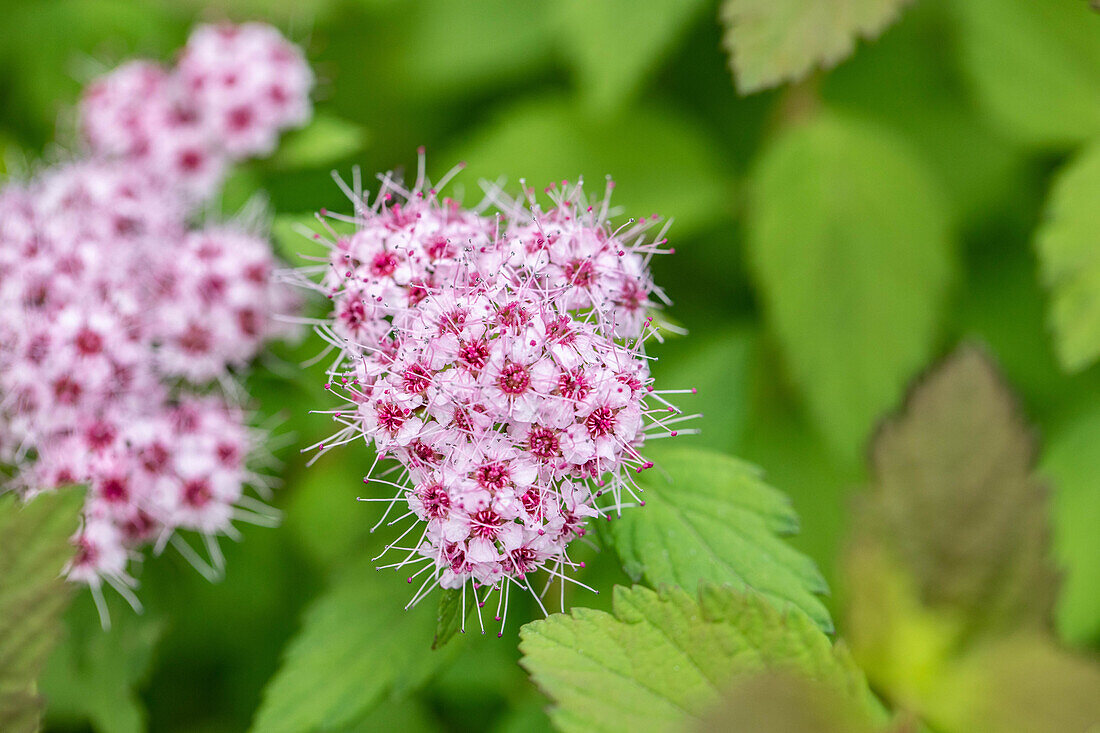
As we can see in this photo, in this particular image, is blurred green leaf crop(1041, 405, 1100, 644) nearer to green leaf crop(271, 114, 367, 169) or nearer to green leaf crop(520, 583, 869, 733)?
green leaf crop(520, 583, 869, 733)

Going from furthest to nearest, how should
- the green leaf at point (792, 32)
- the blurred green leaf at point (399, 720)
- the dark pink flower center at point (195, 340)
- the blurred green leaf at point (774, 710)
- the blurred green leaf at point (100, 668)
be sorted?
1. the blurred green leaf at point (399, 720)
2. the dark pink flower center at point (195, 340)
3. the blurred green leaf at point (100, 668)
4. the green leaf at point (792, 32)
5. the blurred green leaf at point (774, 710)

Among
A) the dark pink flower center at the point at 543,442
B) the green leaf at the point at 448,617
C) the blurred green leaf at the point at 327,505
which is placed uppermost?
the blurred green leaf at the point at 327,505

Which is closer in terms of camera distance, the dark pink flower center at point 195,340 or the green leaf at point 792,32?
the green leaf at point 792,32

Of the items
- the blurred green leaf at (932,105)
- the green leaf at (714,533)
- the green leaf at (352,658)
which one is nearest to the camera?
the green leaf at (714,533)

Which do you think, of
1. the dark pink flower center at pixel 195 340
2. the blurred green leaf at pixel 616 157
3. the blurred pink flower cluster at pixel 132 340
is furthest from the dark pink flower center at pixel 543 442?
the blurred green leaf at pixel 616 157

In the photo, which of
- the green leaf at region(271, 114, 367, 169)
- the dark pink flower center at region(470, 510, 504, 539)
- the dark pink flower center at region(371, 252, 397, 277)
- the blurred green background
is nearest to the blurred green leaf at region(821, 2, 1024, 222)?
the blurred green background

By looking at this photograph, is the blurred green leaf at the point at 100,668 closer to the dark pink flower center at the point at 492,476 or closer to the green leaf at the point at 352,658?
the green leaf at the point at 352,658

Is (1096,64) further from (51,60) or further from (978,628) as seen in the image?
(51,60)
